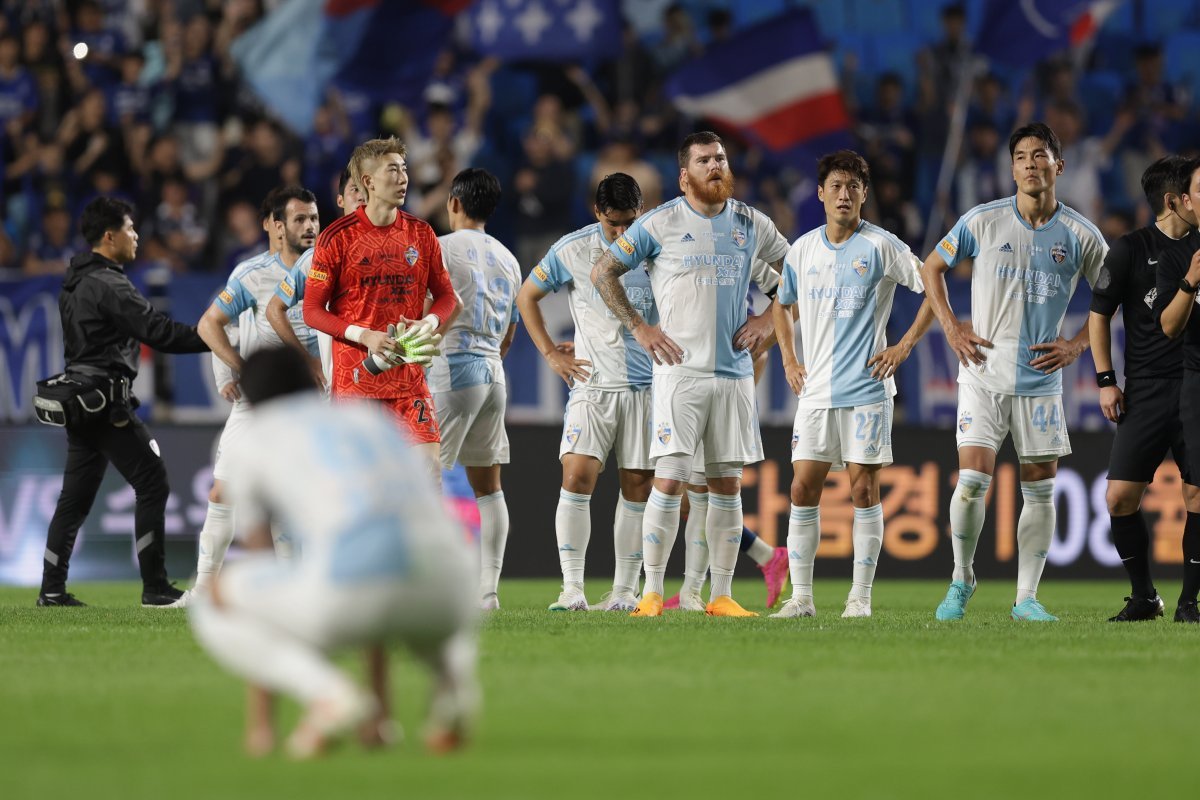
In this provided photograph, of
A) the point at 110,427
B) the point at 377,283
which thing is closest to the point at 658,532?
the point at 377,283

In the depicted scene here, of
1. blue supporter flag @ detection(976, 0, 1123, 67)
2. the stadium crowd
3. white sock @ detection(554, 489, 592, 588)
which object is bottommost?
white sock @ detection(554, 489, 592, 588)

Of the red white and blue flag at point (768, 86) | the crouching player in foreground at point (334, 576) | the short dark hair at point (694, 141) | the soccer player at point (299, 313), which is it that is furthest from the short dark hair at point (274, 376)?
the red white and blue flag at point (768, 86)

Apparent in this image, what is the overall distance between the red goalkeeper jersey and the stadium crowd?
27.3 ft

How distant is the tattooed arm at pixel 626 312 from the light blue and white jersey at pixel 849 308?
825 millimetres

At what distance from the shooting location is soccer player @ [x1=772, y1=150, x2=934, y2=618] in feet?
33.1

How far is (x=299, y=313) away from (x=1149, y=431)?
5.38 metres

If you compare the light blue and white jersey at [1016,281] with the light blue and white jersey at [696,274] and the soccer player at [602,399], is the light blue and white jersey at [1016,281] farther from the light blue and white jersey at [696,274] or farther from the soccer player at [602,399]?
the soccer player at [602,399]

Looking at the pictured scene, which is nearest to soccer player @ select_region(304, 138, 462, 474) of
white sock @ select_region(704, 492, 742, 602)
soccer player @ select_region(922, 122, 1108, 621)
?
white sock @ select_region(704, 492, 742, 602)

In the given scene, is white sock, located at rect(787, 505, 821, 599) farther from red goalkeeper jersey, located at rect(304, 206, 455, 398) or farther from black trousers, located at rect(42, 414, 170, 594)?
black trousers, located at rect(42, 414, 170, 594)

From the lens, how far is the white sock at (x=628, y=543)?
1127 cm

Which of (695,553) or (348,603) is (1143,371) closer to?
(695,553)

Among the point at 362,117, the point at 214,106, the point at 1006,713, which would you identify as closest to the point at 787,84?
the point at 362,117

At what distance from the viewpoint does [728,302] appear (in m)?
10.5

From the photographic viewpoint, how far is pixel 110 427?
38.1ft
